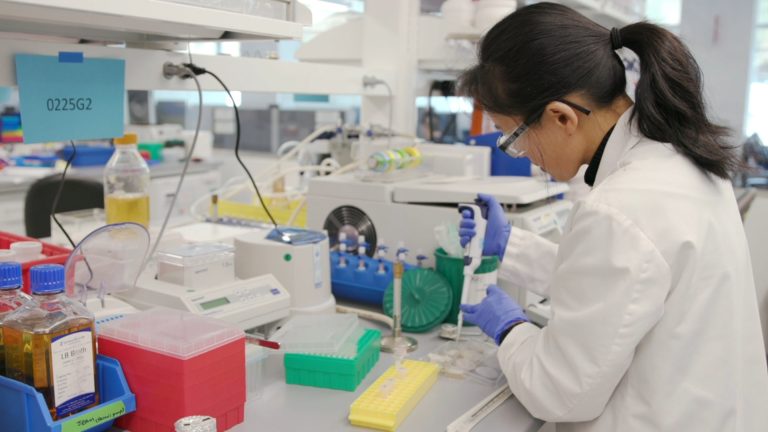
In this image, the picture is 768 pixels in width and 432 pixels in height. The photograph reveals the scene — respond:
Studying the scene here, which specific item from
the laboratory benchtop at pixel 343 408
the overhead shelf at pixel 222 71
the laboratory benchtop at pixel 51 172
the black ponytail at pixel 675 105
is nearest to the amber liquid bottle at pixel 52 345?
the laboratory benchtop at pixel 343 408

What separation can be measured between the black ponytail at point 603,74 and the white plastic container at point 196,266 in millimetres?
640

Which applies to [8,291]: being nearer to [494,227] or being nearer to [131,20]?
[131,20]

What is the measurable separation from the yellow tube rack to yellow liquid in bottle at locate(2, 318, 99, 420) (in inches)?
17.7

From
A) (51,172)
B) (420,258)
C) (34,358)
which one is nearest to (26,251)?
(34,358)

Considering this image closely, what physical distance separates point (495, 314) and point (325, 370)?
33cm

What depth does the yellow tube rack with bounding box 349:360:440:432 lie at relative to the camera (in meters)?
1.09

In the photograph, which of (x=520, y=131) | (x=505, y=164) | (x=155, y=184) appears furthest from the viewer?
(x=155, y=184)

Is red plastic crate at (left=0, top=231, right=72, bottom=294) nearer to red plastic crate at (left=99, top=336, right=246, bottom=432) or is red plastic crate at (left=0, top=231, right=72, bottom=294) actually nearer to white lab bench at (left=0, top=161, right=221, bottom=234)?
red plastic crate at (left=99, top=336, right=246, bottom=432)

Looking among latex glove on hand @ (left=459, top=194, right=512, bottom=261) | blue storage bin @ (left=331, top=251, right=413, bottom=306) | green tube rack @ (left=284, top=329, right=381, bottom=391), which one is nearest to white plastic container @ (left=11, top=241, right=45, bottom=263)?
green tube rack @ (left=284, top=329, right=381, bottom=391)

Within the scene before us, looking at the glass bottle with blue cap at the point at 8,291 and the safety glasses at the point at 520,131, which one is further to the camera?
the safety glasses at the point at 520,131

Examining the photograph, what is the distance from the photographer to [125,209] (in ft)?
5.34

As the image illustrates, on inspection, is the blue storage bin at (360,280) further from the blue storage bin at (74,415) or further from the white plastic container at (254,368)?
the blue storage bin at (74,415)

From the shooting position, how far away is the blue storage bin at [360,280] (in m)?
1.62

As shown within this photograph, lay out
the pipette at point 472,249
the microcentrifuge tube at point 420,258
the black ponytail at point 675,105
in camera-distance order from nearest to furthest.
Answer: the black ponytail at point 675,105 → the pipette at point 472,249 → the microcentrifuge tube at point 420,258
